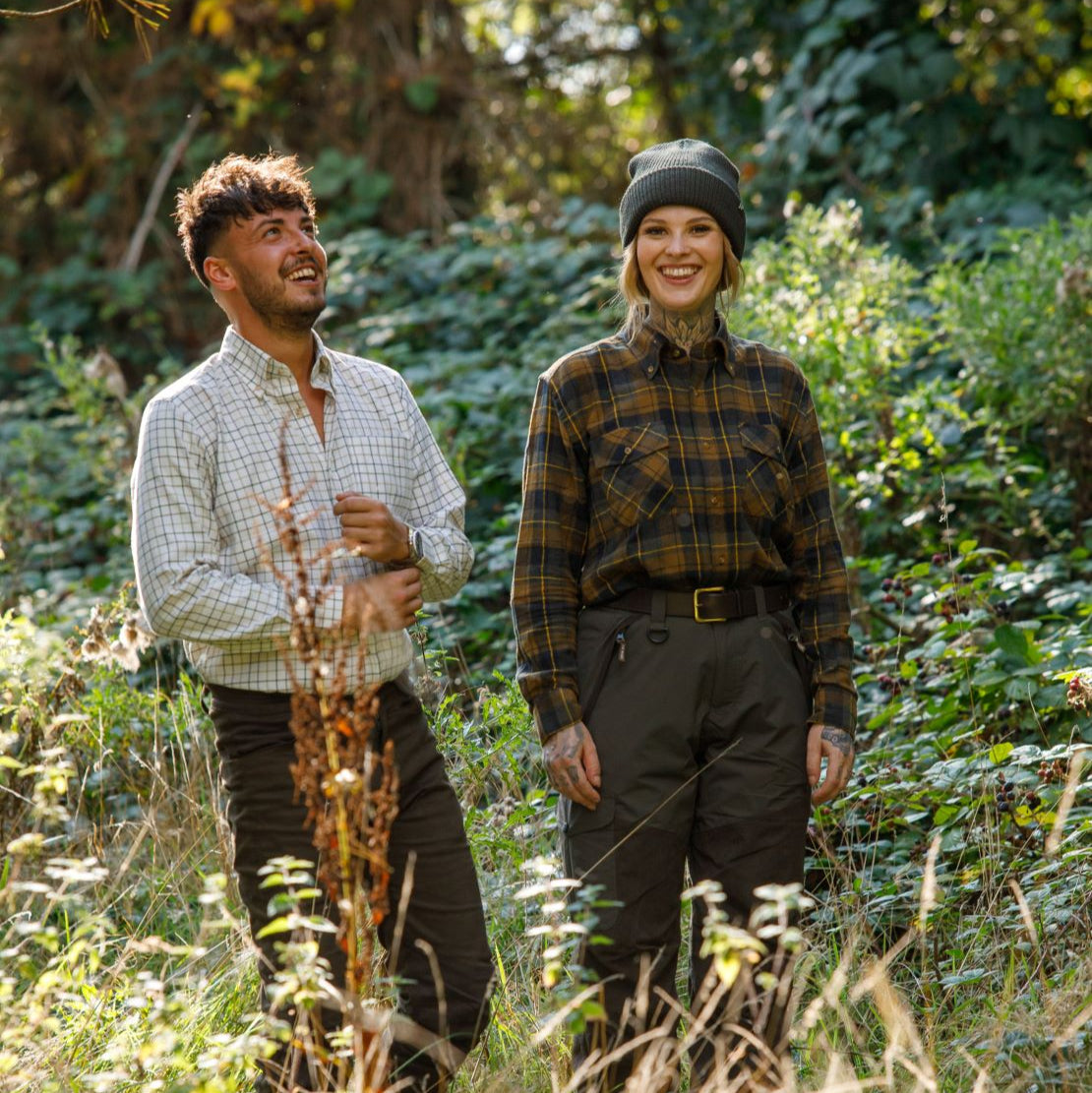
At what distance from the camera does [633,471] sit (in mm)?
3064

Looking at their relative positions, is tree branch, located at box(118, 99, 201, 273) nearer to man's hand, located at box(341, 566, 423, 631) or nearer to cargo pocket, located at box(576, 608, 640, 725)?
man's hand, located at box(341, 566, 423, 631)

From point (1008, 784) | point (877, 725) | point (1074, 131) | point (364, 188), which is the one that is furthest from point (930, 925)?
point (364, 188)

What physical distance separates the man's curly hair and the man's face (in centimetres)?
2

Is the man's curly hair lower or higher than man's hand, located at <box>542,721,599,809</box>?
higher

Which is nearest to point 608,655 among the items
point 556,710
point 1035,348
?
point 556,710

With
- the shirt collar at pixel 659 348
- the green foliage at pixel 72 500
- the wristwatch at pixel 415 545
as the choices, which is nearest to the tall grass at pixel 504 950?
the wristwatch at pixel 415 545

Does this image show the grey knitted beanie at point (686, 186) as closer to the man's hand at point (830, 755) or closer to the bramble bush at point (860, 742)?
the man's hand at point (830, 755)

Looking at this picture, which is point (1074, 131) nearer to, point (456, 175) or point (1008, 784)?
point (456, 175)

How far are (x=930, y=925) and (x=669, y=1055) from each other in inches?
33.5

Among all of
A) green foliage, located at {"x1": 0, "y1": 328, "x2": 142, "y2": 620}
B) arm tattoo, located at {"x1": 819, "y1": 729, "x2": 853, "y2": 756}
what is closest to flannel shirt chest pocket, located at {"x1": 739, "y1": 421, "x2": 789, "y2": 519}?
arm tattoo, located at {"x1": 819, "y1": 729, "x2": 853, "y2": 756}

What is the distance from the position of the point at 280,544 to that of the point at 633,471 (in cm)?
74

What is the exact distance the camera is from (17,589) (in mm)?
6293

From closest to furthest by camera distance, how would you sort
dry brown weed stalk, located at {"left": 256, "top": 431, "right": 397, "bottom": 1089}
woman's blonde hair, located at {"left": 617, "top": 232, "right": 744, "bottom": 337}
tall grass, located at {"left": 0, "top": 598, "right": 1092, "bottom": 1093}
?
dry brown weed stalk, located at {"left": 256, "top": 431, "right": 397, "bottom": 1089} < tall grass, located at {"left": 0, "top": 598, "right": 1092, "bottom": 1093} < woman's blonde hair, located at {"left": 617, "top": 232, "right": 744, "bottom": 337}

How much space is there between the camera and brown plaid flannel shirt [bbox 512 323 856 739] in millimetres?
3037
